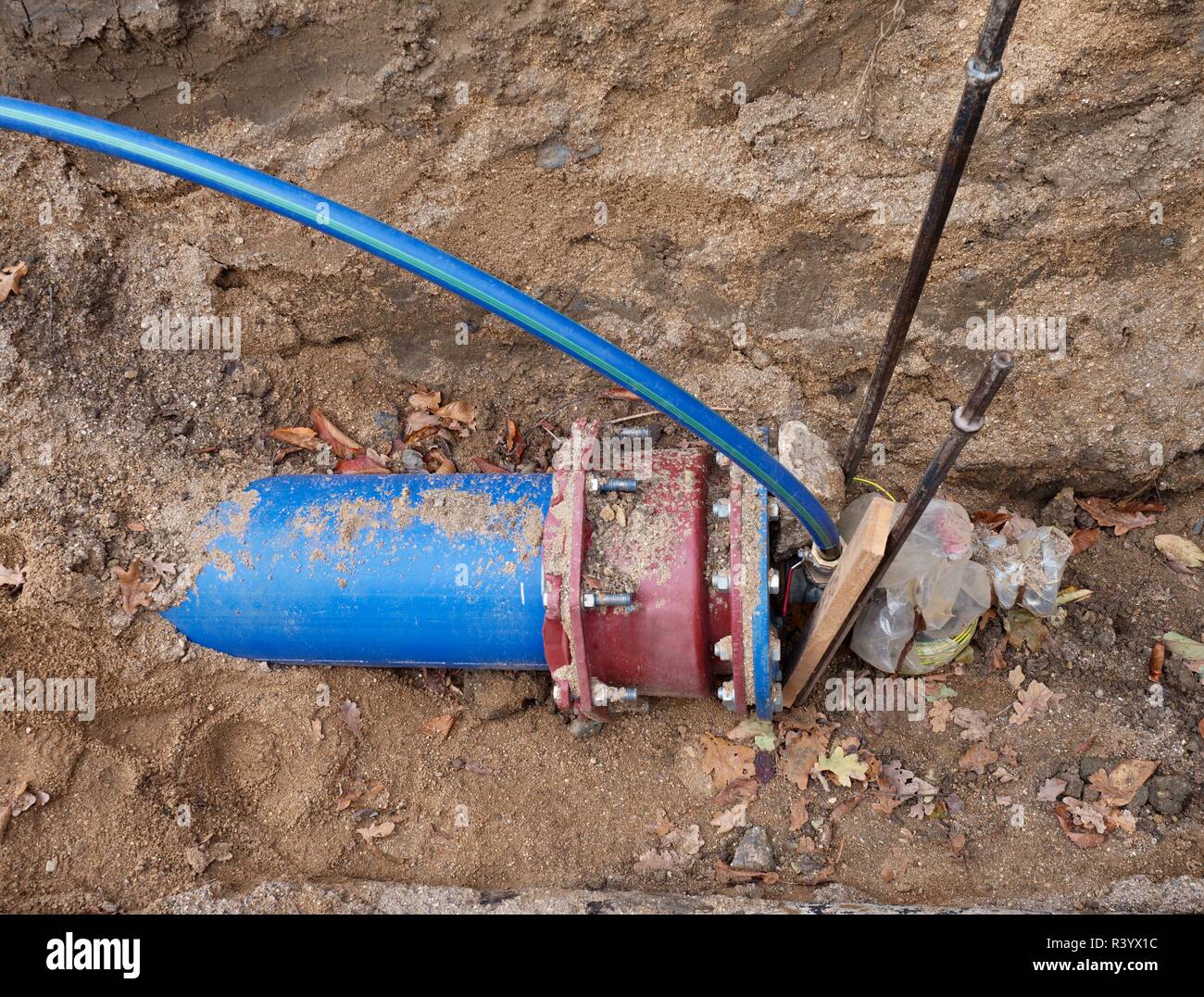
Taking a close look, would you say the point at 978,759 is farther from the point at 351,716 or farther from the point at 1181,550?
the point at 351,716

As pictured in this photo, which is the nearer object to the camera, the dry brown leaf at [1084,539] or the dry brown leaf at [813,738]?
the dry brown leaf at [813,738]

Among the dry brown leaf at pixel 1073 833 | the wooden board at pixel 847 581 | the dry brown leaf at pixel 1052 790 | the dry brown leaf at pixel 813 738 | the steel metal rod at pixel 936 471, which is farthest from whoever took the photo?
the dry brown leaf at pixel 813 738

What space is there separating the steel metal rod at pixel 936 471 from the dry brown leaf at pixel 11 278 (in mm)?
3058

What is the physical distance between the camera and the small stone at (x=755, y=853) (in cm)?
304

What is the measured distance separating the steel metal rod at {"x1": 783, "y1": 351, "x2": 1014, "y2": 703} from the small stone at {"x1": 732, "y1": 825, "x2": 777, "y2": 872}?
1.85 feet

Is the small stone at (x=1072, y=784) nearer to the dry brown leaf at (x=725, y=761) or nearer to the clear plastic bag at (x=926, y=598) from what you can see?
the clear plastic bag at (x=926, y=598)

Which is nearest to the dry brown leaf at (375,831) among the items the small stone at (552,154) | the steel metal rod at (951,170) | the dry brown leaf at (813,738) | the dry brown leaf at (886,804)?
the dry brown leaf at (813,738)

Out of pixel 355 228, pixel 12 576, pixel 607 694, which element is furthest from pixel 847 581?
pixel 12 576

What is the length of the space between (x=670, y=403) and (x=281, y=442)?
2041 millimetres

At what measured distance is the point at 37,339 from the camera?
322 cm

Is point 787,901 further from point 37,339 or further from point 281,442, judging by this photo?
point 37,339

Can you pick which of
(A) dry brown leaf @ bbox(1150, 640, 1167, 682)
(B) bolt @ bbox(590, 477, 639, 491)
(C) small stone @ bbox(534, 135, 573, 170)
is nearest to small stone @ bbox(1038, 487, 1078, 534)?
(A) dry brown leaf @ bbox(1150, 640, 1167, 682)

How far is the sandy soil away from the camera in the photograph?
9.34 feet

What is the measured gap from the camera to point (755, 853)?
3.05m
